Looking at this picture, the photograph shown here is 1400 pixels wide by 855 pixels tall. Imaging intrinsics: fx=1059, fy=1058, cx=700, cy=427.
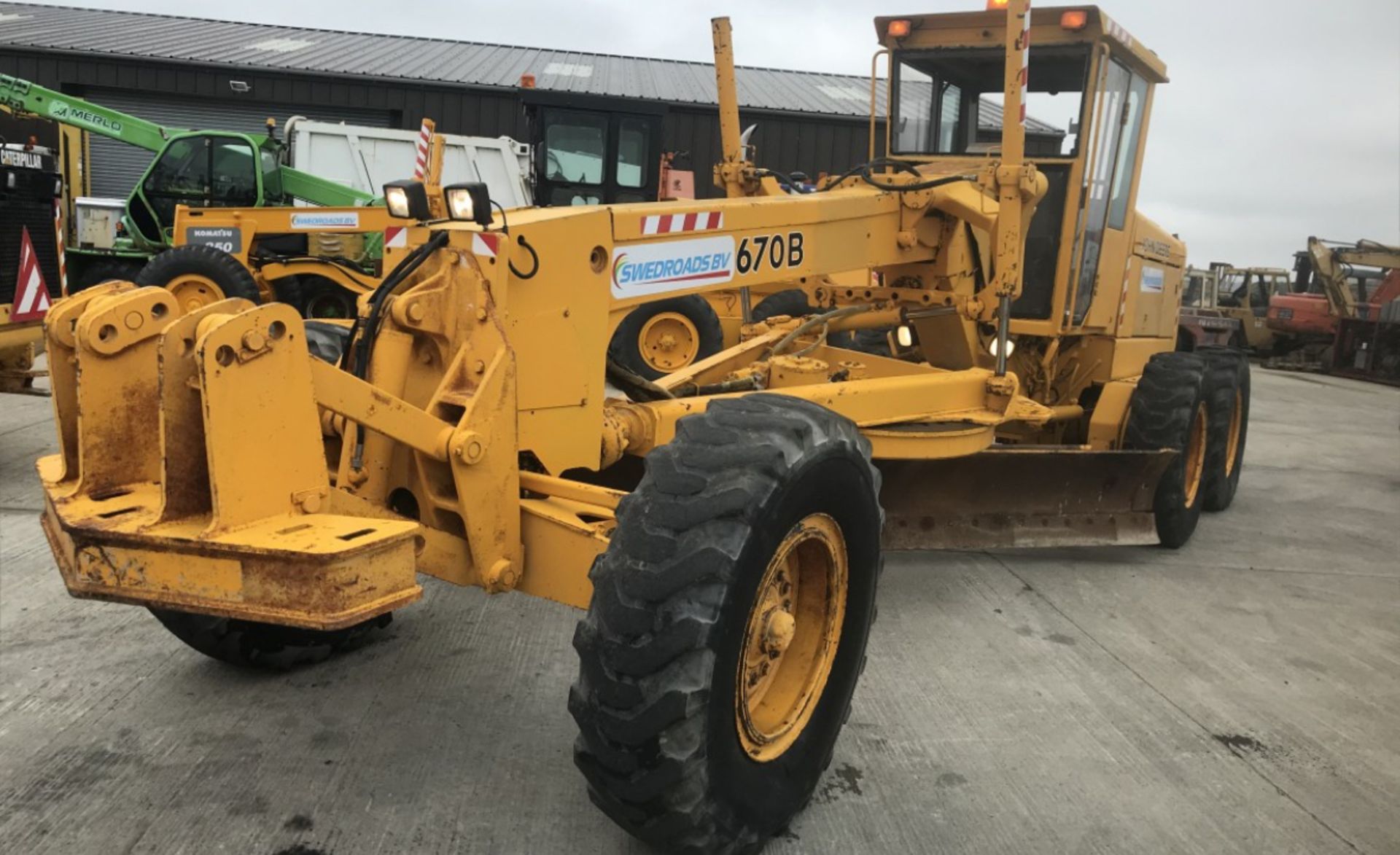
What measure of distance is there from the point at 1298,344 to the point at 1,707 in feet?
75.1

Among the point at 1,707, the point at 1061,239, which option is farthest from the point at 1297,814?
the point at 1,707

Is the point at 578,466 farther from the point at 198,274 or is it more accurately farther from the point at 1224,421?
the point at 198,274

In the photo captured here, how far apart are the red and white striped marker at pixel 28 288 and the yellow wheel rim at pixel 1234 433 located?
7.98m

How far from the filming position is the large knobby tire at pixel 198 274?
34.2ft

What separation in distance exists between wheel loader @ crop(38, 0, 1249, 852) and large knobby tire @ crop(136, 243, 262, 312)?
278 inches

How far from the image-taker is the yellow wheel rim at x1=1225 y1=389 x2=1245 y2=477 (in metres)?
7.06

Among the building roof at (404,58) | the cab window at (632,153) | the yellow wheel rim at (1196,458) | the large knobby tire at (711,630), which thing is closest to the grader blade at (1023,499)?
the yellow wheel rim at (1196,458)

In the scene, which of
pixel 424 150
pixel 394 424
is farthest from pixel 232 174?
pixel 394 424

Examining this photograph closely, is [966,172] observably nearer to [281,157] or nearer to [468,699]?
[468,699]

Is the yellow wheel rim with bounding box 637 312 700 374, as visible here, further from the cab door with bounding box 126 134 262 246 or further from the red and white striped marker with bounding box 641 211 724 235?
the cab door with bounding box 126 134 262 246

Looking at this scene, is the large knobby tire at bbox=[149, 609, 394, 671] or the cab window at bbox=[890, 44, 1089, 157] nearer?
the large knobby tire at bbox=[149, 609, 394, 671]

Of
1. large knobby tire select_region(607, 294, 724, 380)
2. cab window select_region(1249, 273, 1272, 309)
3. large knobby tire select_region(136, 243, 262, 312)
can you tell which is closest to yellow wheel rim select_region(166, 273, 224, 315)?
large knobby tire select_region(136, 243, 262, 312)

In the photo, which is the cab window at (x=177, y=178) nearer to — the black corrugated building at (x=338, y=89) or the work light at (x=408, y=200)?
the black corrugated building at (x=338, y=89)

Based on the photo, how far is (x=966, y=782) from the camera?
131 inches
